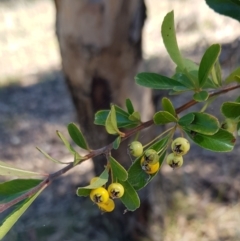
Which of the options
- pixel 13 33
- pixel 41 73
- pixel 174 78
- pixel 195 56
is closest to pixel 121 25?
pixel 174 78

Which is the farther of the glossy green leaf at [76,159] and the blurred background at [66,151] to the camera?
the blurred background at [66,151]

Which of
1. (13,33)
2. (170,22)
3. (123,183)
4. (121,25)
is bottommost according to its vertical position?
(13,33)

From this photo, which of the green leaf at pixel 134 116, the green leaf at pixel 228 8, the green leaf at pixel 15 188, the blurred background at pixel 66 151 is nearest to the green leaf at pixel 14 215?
the green leaf at pixel 15 188

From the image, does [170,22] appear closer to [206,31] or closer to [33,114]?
[33,114]

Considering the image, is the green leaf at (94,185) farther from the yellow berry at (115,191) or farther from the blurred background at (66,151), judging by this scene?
the blurred background at (66,151)

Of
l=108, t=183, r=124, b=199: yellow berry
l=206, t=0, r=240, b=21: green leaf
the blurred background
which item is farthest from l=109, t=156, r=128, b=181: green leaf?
the blurred background

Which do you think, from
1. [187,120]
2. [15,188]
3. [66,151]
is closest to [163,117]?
[187,120]
